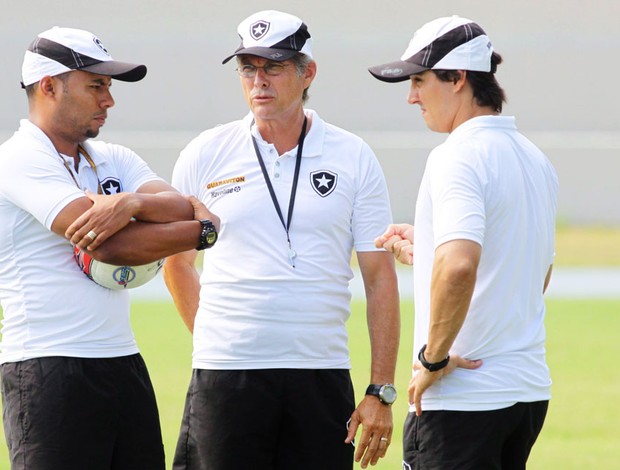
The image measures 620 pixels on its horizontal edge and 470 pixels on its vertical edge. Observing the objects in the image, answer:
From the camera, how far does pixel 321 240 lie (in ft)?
14.1

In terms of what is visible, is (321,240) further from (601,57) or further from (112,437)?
(601,57)

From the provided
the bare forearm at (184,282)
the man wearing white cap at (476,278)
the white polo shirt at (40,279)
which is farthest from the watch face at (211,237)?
the man wearing white cap at (476,278)

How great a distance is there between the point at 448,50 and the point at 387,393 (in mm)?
1358

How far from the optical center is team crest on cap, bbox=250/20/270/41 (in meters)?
4.35

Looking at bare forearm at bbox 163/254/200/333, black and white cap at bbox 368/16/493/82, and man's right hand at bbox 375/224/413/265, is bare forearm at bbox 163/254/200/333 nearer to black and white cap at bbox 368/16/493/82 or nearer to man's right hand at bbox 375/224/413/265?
man's right hand at bbox 375/224/413/265

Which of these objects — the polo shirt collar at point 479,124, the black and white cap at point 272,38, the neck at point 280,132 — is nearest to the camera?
the polo shirt collar at point 479,124

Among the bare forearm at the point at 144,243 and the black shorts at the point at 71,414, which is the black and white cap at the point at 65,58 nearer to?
the bare forearm at the point at 144,243

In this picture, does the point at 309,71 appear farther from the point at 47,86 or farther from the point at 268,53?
the point at 47,86

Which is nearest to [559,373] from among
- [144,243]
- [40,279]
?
[144,243]

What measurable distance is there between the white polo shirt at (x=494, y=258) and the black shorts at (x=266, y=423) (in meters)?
0.64

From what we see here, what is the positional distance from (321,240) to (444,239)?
0.86 m

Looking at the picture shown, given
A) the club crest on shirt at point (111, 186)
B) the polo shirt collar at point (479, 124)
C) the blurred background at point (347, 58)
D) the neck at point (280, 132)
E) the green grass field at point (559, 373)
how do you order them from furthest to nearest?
the blurred background at point (347, 58), the green grass field at point (559, 373), the neck at point (280, 132), the club crest on shirt at point (111, 186), the polo shirt collar at point (479, 124)

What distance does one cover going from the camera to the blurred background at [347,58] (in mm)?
27453

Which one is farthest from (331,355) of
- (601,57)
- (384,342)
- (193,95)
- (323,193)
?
(601,57)
